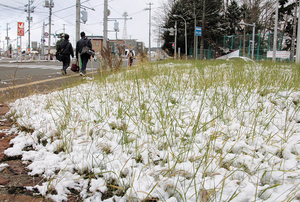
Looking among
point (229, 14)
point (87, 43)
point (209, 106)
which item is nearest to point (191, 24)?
point (229, 14)

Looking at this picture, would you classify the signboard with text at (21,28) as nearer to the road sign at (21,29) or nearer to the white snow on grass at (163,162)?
the road sign at (21,29)

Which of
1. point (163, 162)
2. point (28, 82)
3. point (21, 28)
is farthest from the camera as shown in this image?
point (21, 28)

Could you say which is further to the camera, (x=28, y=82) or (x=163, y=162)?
(x=28, y=82)

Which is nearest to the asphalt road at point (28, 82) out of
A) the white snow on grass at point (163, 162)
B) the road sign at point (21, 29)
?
the white snow on grass at point (163, 162)

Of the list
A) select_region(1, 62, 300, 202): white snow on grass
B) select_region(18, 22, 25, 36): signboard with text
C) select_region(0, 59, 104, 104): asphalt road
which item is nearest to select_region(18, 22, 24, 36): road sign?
select_region(18, 22, 25, 36): signboard with text

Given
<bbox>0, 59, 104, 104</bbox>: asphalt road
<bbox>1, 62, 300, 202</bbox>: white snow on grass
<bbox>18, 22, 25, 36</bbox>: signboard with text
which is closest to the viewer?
<bbox>1, 62, 300, 202</bbox>: white snow on grass

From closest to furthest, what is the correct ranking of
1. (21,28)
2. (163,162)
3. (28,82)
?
(163,162)
(28,82)
(21,28)

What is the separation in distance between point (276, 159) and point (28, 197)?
138 centimetres

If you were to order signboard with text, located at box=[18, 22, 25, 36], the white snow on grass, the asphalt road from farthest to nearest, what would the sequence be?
1. signboard with text, located at box=[18, 22, 25, 36]
2. the asphalt road
3. the white snow on grass

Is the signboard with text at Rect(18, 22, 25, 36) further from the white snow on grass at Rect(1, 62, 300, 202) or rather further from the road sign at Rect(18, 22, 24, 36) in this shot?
the white snow on grass at Rect(1, 62, 300, 202)

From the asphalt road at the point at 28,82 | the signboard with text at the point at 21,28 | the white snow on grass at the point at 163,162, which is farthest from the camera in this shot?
the signboard with text at the point at 21,28

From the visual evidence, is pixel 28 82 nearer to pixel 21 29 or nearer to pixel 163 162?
pixel 163 162

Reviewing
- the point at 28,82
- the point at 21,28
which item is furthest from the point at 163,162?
the point at 21,28

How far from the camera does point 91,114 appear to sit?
214cm
